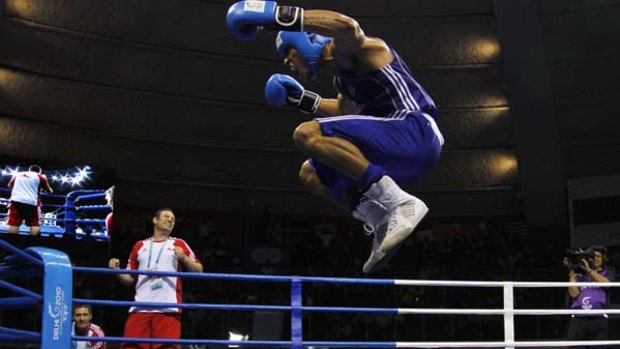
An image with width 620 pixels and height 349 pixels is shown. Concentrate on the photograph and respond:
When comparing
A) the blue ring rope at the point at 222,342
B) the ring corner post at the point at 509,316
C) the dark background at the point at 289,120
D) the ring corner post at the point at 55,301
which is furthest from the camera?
the dark background at the point at 289,120

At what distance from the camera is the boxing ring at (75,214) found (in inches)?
503

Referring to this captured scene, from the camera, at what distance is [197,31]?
15.7m

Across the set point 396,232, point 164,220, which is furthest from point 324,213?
point 396,232

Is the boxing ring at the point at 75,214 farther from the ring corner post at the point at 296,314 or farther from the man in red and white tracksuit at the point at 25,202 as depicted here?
the ring corner post at the point at 296,314

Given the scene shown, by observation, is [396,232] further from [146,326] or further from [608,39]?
[608,39]

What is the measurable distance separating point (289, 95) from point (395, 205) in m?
1.08

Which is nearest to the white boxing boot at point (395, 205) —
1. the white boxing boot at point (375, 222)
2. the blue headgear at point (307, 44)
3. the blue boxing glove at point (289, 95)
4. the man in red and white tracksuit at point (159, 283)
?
the white boxing boot at point (375, 222)

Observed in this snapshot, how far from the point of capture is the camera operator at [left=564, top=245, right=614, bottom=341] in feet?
24.7

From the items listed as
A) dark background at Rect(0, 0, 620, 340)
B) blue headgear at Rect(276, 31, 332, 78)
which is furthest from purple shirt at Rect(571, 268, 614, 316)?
dark background at Rect(0, 0, 620, 340)

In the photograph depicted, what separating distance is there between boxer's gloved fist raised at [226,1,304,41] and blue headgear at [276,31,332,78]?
27 cm

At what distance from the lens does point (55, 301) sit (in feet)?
12.5

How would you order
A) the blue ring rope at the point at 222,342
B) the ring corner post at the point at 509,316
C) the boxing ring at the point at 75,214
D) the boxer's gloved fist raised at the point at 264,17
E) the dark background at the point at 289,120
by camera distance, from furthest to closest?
the dark background at the point at 289,120
the boxing ring at the point at 75,214
the ring corner post at the point at 509,316
the boxer's gloved fist raised at the point at 264,17
the blue ring rope at the point at 222,342

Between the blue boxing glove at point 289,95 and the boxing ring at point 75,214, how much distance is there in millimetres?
8501

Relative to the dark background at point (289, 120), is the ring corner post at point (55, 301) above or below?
below
